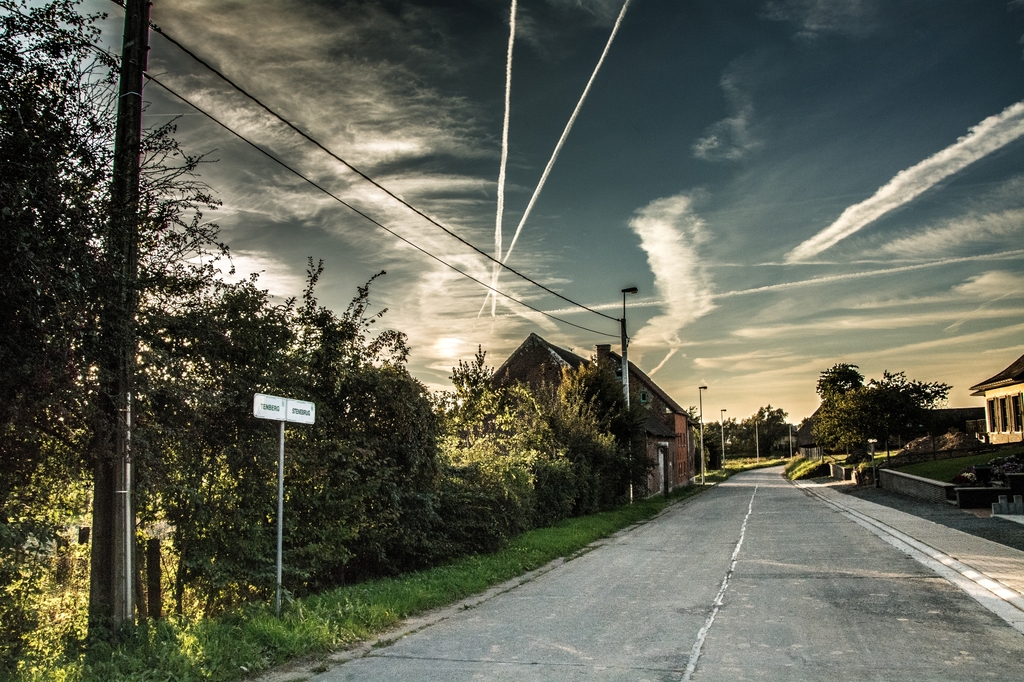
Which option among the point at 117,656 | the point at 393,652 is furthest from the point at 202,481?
the point at 393,652

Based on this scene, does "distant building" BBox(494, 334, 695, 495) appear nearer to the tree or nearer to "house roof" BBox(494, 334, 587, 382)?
"house roof" BBox(494, 334, 587, 382)

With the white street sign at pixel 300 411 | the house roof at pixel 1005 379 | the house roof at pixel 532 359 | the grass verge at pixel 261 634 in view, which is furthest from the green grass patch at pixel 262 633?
the house roof at pixel 1005 379

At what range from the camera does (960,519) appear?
19312 millimetres

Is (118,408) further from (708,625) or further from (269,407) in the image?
(708,625)

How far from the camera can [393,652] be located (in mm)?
7191

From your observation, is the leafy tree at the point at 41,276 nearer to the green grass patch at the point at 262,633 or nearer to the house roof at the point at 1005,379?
the green grass patch at the point at 262,633

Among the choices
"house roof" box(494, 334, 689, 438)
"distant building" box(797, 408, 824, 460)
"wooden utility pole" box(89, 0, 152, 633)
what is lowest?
"distant building" box(797, 408, 824, 460)

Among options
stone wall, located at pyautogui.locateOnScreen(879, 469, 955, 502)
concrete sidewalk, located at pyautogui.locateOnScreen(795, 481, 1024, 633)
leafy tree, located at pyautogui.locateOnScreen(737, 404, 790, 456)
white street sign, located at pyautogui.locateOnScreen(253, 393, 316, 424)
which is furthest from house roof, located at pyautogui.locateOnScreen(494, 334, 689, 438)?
leafy tree, located at pyautogui.locateOnScreen(737, 404, 790, 456)

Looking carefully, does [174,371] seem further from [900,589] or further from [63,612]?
[900,589]

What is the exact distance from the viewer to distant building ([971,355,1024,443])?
39.8 metres

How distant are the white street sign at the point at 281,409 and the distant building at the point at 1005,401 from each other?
42.0m

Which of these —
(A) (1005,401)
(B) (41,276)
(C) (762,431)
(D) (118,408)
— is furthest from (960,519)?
(C) (762,431)

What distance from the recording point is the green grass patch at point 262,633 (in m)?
6.14

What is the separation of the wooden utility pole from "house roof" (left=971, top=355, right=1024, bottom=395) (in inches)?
1740
